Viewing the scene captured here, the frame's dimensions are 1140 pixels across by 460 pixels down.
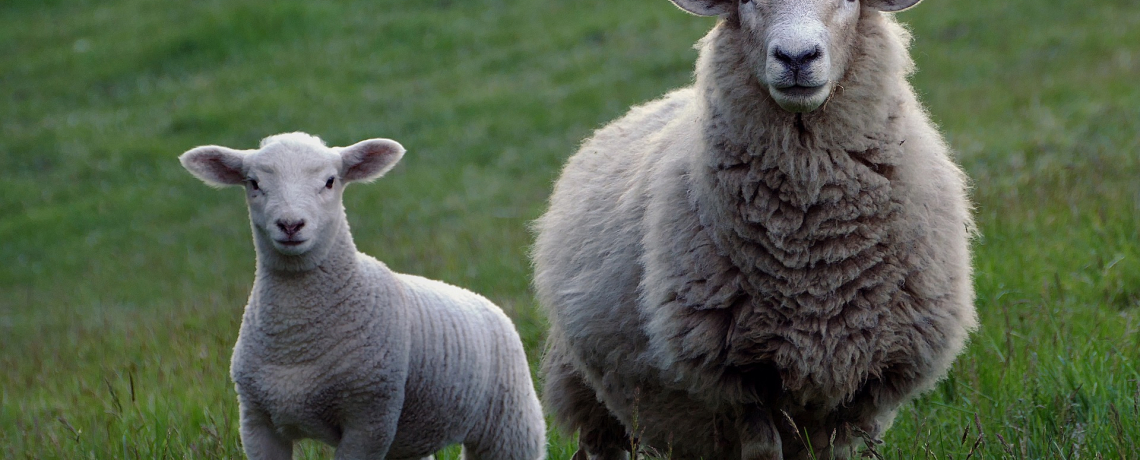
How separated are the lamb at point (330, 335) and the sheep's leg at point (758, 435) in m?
0.85

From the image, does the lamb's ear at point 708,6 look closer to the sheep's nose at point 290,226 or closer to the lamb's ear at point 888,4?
the lamb's ear at point 888,4

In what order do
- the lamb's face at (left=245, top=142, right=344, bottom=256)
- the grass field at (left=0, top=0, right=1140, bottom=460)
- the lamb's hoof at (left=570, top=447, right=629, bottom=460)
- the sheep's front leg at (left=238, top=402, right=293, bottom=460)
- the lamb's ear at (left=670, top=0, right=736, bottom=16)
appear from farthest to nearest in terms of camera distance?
the lamb's hoof at (left=570, top=447, right=629, bottom=460) < the grass field at (left=0, top=0, right=1140, bottom=460) < the lamb's ear at (left=670, top=0, right=736, bottom=16) < the sheep's front leg at (left=238, top=402, right=293, bottom=460) < the lamb's face at (left=245, top=142, right=344, bottom=256)

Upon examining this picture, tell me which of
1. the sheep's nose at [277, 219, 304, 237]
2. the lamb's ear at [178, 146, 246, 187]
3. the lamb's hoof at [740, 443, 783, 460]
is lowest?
the lamb's hoof at [740, 443, 783, 460]

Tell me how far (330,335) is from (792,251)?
132 centimetres

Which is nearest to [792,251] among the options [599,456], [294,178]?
[294,178]

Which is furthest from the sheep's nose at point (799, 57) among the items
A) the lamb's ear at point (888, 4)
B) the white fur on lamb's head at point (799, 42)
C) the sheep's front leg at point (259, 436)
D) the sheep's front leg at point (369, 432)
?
the sheep's front leg at point (259, 436)

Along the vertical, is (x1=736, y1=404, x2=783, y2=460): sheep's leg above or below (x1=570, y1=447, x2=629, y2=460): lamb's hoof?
above

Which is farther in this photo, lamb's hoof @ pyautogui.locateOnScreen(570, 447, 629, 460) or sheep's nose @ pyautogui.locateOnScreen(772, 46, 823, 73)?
lamb's hoof @ pyautogui.locateOnScreen(570, 447, 629, 460)

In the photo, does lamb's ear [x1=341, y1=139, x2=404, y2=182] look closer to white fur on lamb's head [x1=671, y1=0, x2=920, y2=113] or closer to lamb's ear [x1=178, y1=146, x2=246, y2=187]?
lamb's ear [x1=178, y1=146, x2=246, y2=187]

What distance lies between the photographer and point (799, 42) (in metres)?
2.89

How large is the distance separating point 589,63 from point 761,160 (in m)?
10.9

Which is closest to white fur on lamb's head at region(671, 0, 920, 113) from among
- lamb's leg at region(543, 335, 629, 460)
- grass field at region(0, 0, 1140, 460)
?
grass field at region(0, 0, 1140, 460)

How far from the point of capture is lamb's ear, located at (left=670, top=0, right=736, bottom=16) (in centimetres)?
337

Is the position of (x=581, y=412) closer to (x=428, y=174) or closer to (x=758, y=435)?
(x=758, y=435)
